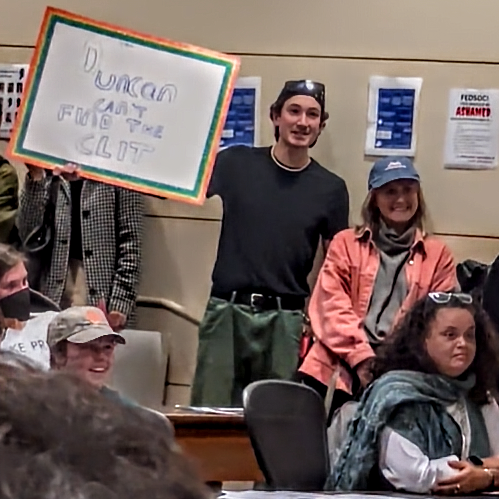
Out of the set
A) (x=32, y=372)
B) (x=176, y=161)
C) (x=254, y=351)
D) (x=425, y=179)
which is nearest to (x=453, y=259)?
(x=425, y=179)

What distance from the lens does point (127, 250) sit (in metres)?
3.79

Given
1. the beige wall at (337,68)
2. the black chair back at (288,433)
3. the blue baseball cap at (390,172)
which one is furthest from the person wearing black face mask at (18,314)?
the beige wall at (337,68)

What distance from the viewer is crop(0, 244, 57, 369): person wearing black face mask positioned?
2.41 meters

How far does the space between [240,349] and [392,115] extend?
104cm

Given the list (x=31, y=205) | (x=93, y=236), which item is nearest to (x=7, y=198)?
(x=31, y=205)

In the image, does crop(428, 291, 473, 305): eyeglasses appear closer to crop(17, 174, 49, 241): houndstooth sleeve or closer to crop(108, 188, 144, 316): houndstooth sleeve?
crop(108, 188, 144, 316): houndstooth sleeve

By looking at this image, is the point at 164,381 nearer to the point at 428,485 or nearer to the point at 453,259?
the point at 453,259

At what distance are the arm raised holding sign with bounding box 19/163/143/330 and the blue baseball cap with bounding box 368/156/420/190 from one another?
88 cm

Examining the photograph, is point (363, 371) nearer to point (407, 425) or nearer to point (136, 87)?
point (407, 425)

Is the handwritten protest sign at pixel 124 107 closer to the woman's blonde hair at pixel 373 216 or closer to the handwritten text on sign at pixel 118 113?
the handwritten text on sign at pixel 118 113

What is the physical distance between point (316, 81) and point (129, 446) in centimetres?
352

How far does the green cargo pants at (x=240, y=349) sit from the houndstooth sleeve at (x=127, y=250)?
1.09 ft

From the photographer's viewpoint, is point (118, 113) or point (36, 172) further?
point (36, 172)

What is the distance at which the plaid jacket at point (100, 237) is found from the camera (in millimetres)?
3703
